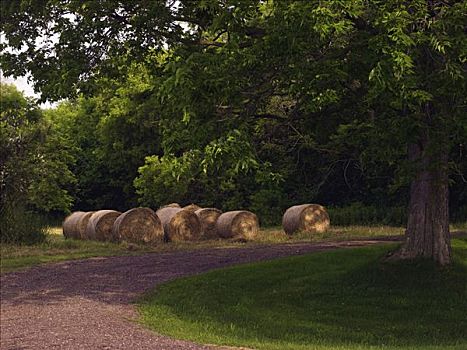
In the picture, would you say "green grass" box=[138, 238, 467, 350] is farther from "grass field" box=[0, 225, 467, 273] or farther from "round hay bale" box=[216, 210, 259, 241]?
"round hay bale" box=[216, 210, 259, 241]

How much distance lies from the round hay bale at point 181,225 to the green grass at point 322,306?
1026 centimetres

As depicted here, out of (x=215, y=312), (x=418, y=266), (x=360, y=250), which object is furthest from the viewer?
(x=360, y=250)

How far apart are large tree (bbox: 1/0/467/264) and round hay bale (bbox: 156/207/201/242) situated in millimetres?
12153

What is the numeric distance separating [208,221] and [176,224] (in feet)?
7.65

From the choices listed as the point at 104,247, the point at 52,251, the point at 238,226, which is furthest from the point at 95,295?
the point at 238,226

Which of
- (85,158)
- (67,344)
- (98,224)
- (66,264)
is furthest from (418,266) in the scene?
(85,158)

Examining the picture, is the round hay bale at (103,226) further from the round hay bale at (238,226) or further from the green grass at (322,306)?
the green grass at (322,306)

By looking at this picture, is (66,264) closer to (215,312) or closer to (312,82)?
(215,312)

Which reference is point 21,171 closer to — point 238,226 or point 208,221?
point 208,221

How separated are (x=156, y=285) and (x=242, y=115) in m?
6.22

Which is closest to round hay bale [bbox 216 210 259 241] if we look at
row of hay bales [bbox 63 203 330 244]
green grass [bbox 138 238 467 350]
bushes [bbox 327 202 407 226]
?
row of hay bales [bbox 63 203 330 244]

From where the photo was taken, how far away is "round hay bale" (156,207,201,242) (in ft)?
94.6

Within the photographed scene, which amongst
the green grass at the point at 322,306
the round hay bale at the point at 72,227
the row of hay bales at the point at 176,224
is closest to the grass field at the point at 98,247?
the row of hay bales at the point at 176,224

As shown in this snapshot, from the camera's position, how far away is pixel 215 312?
14266mm
